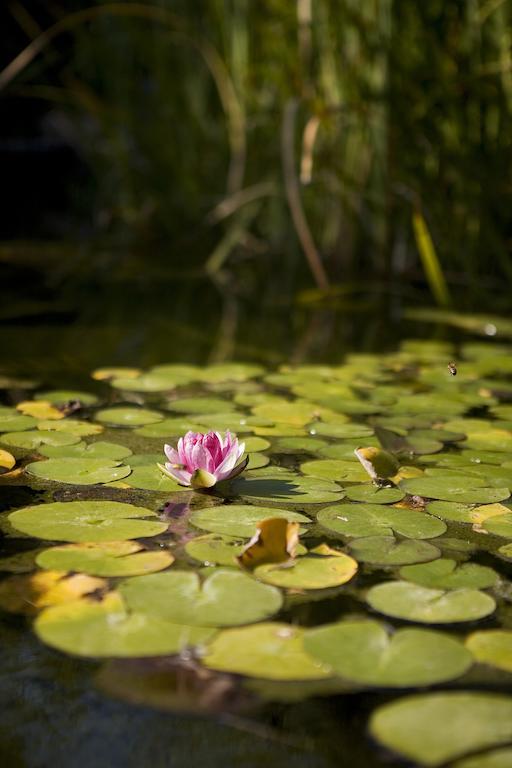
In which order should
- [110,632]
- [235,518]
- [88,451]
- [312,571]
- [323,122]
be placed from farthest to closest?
1. [323,122]
2. [88,451]
3. [235,518]
4. [312,571]
5. [110,632]

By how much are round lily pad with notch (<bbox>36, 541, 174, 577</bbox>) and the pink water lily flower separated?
5.6 inches

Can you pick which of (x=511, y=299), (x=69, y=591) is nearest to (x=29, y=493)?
(x=69, y=591)

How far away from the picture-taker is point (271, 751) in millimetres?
559

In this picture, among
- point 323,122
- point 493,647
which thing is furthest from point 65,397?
point 323,122

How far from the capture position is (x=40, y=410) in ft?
4.26

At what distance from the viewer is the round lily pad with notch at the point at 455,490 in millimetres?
1016

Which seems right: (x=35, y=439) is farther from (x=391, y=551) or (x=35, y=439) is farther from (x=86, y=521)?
(x=391, y=551)

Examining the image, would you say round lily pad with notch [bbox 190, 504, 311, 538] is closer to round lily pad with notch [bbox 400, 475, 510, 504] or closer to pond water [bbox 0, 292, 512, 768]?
pond water [bbox 0, 292, 512, 768]

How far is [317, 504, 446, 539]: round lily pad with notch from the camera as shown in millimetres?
904

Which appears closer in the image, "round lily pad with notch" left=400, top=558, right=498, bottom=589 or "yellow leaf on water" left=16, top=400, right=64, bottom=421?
"round lily pad with notch" left=400, top=558, right=498, bottom=589

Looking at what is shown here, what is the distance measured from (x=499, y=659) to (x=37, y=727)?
12.9 inches

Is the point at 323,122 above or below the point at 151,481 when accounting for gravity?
above

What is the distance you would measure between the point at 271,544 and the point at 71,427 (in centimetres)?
50

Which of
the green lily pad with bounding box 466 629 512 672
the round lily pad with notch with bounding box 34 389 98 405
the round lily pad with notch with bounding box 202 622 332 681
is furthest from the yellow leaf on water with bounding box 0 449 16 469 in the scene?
the green lily pad with bounding box 466 629 512 672
